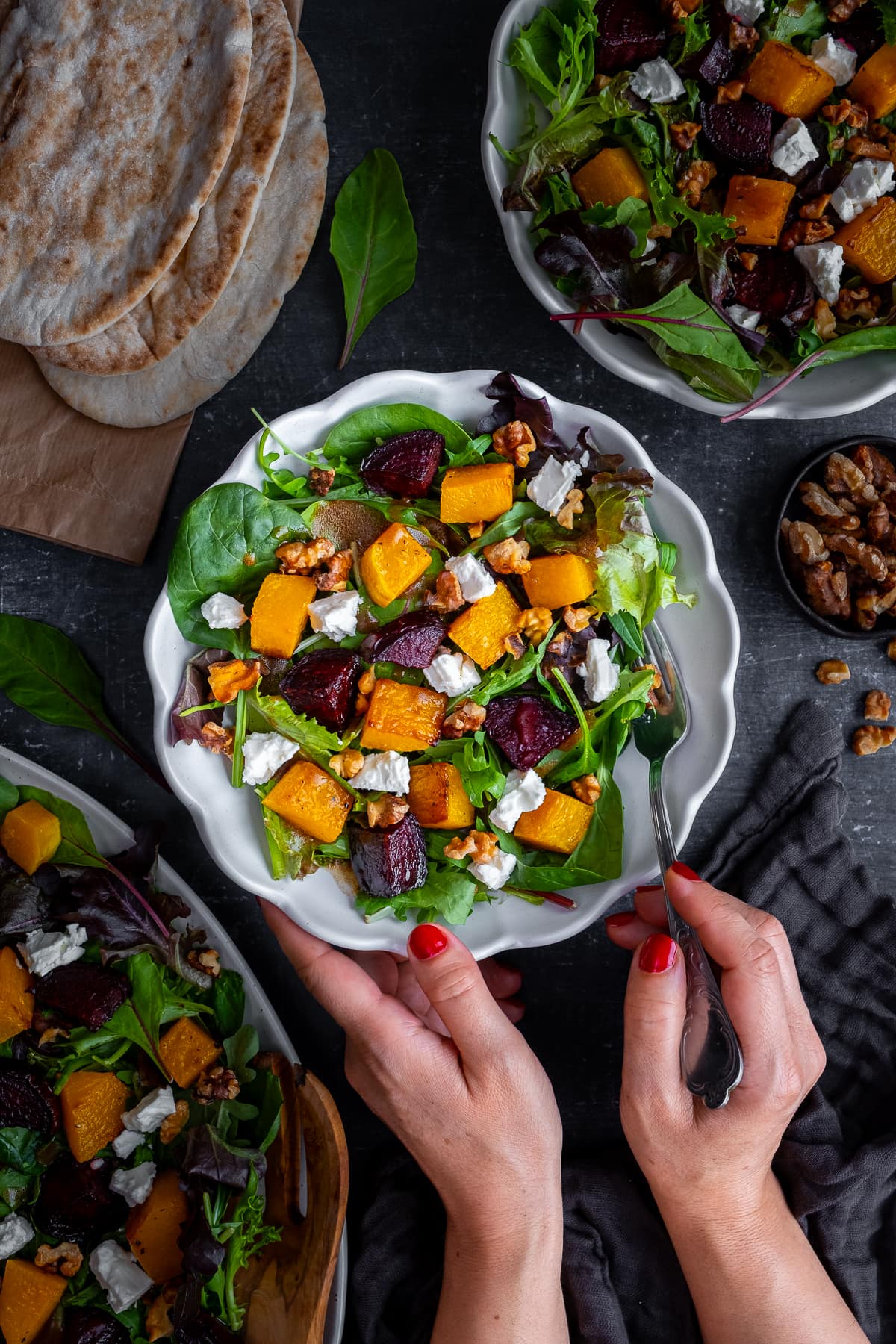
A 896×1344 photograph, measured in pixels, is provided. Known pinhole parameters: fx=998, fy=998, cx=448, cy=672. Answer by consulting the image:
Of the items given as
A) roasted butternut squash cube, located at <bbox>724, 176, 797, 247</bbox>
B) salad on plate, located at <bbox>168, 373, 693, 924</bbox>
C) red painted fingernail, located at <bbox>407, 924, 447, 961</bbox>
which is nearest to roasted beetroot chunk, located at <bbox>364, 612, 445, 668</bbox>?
salad on plate, located at <bbox>168, 373, 693, 924</bbox>

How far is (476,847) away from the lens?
1885mm

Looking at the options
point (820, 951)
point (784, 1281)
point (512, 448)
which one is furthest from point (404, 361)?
point (784, 1281)

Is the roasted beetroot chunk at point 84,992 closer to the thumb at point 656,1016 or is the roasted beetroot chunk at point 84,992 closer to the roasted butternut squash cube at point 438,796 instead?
the roasted butternut squash cube at point 438,796

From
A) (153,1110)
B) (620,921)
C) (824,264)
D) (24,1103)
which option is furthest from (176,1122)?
(824,264)

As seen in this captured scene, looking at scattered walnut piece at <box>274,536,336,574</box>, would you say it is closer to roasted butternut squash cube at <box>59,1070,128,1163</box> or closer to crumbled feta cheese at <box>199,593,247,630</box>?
crumbled feta cheese at <box>199,593,247,630</box>

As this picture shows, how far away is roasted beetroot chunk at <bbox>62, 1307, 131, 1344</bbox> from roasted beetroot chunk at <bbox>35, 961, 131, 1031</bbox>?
63 centimetres

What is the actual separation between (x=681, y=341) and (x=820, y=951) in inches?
54.2

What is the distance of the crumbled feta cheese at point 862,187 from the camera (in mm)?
1896

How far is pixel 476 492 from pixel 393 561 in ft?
0.66

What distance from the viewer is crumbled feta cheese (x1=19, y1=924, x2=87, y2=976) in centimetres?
211

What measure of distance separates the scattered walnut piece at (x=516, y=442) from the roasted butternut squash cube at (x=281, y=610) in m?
0.44

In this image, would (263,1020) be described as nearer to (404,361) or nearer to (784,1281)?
(784,1281)

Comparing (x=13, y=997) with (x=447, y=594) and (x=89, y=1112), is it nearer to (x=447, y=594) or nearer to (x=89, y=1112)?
(x=89, y=1112)

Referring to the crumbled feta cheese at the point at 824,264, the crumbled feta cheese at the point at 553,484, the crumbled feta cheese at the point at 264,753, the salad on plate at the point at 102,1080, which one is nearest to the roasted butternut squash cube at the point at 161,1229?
the salad on plate at the point at 102,1080
